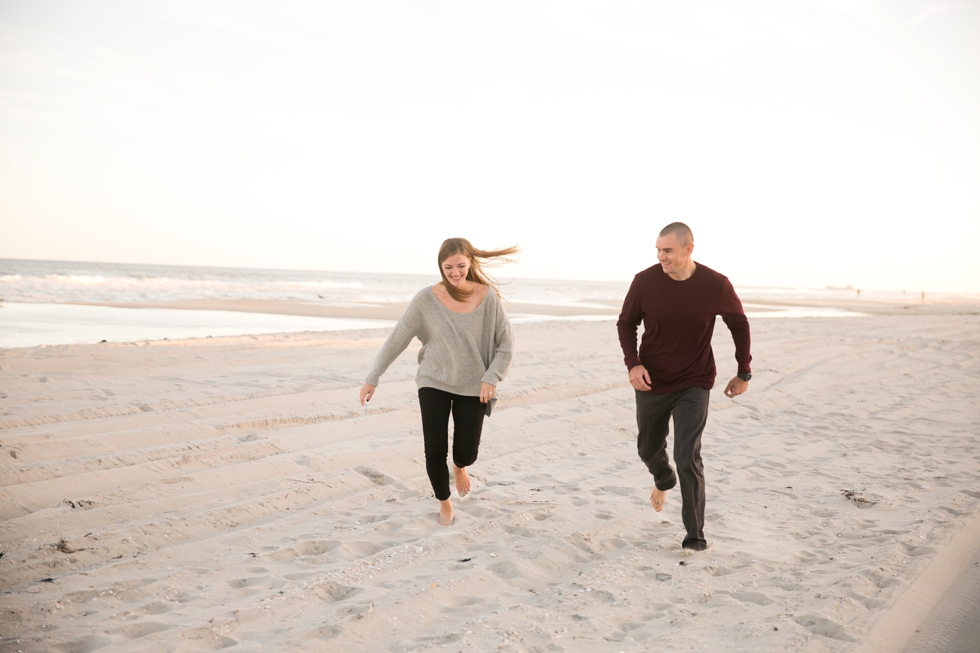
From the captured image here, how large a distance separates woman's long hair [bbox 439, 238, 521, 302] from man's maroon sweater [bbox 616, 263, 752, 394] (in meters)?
0.96

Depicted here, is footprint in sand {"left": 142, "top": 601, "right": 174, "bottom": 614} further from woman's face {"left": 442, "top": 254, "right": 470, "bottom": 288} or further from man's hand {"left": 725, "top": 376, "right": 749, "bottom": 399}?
man's hand {"left": 725, "top": 376, "right": 749, "bottom": 399}

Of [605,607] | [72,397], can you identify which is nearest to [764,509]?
[605,607]

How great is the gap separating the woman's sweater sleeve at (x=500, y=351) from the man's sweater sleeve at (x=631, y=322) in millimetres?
718

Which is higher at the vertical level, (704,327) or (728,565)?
(704,327)

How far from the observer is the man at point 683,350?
3.88m

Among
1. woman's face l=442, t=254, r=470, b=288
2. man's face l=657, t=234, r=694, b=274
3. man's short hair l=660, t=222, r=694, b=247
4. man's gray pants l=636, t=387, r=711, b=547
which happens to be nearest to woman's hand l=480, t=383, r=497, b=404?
woman's face l=442, t=254, r=470, b=288

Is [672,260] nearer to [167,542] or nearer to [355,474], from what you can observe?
[355,474]

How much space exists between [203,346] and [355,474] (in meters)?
7.18

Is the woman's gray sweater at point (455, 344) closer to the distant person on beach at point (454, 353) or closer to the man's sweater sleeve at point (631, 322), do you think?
the distant person on beach at point (454, 353)

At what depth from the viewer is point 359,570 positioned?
351 centimetres

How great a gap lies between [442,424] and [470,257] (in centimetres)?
111

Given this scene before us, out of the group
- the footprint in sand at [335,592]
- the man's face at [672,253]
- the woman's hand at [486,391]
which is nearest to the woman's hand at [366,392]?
the woman's hand at [486,391]

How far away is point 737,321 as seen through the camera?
3.98 meters

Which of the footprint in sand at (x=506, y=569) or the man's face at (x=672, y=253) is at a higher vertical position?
A: the man's face at (x=672, y=253)
